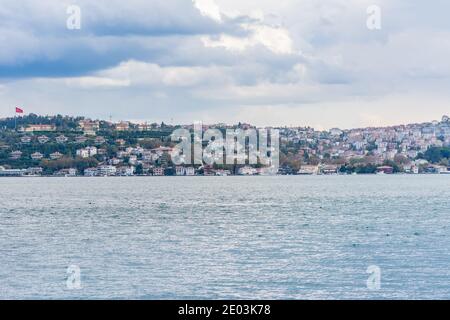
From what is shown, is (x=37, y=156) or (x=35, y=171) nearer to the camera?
(x=37, y=156)

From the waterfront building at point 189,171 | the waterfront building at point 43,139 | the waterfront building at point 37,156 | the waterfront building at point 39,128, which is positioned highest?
the waterfront building at point 39,128

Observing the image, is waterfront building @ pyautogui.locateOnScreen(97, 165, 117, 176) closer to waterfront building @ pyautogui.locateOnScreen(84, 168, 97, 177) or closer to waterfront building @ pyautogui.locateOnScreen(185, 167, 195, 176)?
waterfront building @ pyautogui.locateOnScreen(84, 168, 97, 177)

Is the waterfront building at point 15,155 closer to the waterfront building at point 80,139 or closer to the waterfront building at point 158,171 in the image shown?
the waterfront building at point 80,139

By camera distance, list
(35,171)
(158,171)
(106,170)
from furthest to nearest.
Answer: (158,171) < (106,170) < (35,171)

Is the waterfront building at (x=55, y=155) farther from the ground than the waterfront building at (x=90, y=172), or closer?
farther from the ground

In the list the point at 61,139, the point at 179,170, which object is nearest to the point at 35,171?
the point at 61,139

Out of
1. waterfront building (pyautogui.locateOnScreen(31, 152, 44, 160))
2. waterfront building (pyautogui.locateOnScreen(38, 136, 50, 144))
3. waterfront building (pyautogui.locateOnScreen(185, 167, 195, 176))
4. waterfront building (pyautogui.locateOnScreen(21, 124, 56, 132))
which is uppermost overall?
waterfront building (pyautogui.locateOnScreen(21, 124, 56, 132))

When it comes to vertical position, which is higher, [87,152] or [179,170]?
[87,152]

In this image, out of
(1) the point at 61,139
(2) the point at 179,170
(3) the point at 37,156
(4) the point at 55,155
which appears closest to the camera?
(3) the point at 37,156

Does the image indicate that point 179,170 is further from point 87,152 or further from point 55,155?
point 55,155

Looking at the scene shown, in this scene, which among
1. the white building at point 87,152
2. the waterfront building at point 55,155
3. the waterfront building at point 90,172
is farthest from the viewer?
the waterfront building at point 90,172

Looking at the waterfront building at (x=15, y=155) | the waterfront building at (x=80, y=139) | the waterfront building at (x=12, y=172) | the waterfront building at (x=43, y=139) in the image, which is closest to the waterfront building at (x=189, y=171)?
the waterfront building at (x=80, y=139)

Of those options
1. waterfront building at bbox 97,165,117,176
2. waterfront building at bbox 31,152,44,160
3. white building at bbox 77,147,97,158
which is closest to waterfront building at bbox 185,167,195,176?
waterfront building at bbox 97,165,117,176
